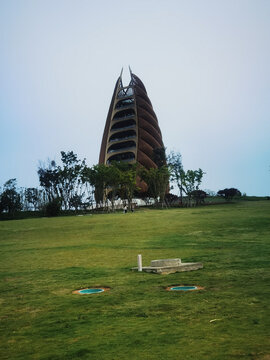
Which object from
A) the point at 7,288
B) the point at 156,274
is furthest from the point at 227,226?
the point at 7,288

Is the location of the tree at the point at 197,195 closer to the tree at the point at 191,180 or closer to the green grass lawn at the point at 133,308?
the tree at the point at 191,180

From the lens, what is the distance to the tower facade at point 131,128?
128125mm

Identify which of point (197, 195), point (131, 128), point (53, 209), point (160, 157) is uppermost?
point (131, 128)

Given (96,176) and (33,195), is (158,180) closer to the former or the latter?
(96,176)

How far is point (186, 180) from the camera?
80.9 metres

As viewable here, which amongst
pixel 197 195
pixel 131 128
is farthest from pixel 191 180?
pixel 131 128

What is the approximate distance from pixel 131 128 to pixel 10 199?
183 ft

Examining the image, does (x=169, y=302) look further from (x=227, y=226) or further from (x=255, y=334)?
(x=227, y=226)

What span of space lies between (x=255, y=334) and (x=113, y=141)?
127198mm

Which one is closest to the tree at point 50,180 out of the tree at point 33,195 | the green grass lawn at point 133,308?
the tree at point 33,195

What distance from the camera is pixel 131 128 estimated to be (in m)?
131

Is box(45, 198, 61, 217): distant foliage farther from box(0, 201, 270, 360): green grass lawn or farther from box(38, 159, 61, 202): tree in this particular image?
box(0, 201, 270, 360): green grass lawn

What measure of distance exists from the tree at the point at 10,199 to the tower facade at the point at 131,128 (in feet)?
140

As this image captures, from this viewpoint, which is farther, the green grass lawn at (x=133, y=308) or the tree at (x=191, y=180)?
the tree at (x=191, y=180)
